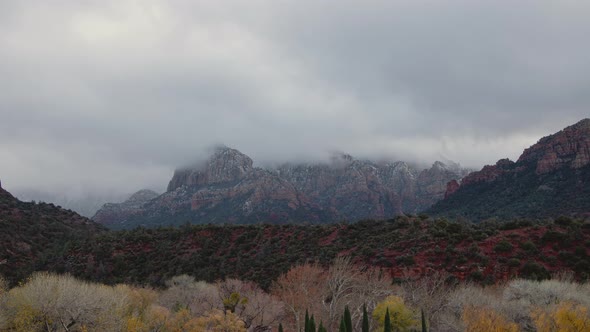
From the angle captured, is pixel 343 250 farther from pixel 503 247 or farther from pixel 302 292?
pixel 302 292

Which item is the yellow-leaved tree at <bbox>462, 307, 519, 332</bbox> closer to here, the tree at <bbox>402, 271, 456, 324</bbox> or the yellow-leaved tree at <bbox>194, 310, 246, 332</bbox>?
the tree at <bbox>402, 271, 456, 324</bbox>

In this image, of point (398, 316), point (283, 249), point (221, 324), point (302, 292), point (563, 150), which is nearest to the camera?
point (221, 324)

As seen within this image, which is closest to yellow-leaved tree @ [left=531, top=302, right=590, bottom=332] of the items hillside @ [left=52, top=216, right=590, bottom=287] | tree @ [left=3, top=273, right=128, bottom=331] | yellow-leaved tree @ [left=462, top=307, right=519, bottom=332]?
yellow-leaved tree @ [left=462, top=307, right=519, bottom=332]

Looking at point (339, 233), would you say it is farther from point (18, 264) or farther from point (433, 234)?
point (18, 264)

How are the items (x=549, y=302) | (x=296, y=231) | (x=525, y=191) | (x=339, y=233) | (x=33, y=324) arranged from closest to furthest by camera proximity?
(x=33, y=324) < (x=549, y=302) < (x=339, y=233) < (x=296, y=231) < (x=525, y=191)

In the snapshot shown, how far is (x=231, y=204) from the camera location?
186625mm

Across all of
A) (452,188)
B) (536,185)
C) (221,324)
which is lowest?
(221,324)

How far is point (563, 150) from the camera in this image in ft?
363

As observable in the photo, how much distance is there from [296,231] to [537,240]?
35.5 meters

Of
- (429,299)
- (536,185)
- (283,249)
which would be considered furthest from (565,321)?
(536,185)

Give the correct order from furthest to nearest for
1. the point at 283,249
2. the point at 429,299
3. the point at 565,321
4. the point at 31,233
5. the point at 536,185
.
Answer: the point at 536,185
the point at 31,233
the point at 283,249
the point at 429,299
the point at 565,321

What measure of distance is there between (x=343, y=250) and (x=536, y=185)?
68.6 metres

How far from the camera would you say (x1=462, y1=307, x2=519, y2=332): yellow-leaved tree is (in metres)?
25.6

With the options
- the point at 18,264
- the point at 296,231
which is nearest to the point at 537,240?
the point at 296,231
